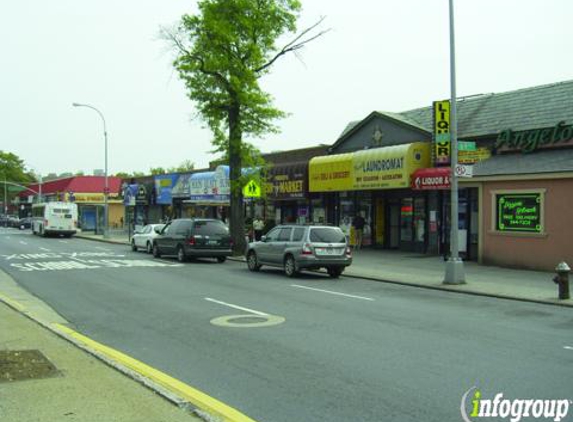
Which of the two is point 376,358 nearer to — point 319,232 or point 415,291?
point 415,291

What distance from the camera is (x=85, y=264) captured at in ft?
74.8

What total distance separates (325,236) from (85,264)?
368 inches

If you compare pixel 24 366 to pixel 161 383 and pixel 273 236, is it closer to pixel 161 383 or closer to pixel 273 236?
pixel 161 383

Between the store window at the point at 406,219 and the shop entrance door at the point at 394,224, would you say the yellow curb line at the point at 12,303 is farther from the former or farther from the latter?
the shop entrance door at the point at 394,224

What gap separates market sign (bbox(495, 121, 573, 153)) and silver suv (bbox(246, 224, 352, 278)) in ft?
22.8

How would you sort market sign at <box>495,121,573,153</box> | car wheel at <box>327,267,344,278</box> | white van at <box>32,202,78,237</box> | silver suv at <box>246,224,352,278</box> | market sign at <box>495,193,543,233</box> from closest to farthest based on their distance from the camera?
silver suv at <box>246,224,352,278</box> < car wheel at <box>327,267,344,278</box> < market sign at <box>495,121,573,153</box> < market sign at <box>495,193,543,233</box> < white van at <box>32,202,78,237</box>

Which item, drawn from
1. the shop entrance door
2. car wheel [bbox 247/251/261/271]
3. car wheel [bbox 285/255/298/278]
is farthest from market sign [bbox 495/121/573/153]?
car wheel [bbox 247/251/261/271]

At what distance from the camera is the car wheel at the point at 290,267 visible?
18.9m

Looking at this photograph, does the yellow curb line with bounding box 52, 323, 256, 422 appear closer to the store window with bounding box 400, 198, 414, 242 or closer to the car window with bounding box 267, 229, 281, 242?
the car window with bounding box 267, 229, 281, 242

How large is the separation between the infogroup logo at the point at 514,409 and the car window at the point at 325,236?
1260 centimetres

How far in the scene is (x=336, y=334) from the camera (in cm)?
965

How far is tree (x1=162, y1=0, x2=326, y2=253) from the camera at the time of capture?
26344mm

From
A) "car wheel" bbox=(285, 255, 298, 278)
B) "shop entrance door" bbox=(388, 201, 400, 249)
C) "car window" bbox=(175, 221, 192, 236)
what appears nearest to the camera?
"car wheel" bbox=(285, 255, 298, 278)

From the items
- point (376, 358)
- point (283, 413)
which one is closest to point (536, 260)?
point (376, 358)
